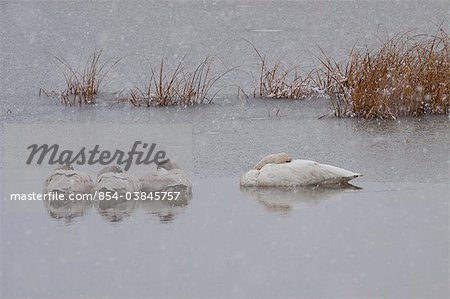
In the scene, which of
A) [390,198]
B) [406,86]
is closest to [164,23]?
[406,86]

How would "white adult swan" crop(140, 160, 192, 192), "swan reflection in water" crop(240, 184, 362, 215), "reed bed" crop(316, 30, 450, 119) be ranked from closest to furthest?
"swan reflection in water" crop(240, 184, 362, 215)
"white adult swan" crop(140, 160, 192, 192)
"reed bed" crop(316, 30, 450, 119)

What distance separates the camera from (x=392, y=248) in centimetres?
593

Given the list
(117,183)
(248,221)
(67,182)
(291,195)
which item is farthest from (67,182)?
(291,195)

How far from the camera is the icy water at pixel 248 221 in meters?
5.40

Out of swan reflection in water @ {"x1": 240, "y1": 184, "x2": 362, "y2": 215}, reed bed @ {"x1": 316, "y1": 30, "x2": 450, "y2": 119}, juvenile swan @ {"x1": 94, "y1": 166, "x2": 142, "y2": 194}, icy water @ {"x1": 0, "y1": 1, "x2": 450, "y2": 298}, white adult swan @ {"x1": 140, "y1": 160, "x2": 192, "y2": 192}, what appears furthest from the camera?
reed bed @ {"x1": 316, "y1": 30, "x2": 450, "y2": 119}

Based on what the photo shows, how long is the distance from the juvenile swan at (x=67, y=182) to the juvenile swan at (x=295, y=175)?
1075 mm

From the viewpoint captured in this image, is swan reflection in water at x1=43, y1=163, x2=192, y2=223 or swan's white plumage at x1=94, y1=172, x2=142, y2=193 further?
swan's white plumage at x1=94, y1=172, x2=142, y2=193

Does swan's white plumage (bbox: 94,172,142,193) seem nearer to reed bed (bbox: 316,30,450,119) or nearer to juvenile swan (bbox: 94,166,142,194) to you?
juvenile swan (bbox: 94,166,142,194)

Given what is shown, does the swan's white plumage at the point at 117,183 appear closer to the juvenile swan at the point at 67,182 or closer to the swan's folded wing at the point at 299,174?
the juvenile swan at the point at 67,182

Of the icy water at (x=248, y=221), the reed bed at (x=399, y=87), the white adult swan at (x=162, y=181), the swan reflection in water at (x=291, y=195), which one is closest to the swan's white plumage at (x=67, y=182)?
the icy water at (x=248, y=221)

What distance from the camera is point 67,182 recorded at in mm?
7125

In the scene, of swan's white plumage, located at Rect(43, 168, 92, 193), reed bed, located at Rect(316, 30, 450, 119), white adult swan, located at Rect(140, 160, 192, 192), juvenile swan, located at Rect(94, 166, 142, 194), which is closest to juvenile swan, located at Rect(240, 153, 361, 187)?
white adult swan, located at Rect(140, 160, 192, 192)

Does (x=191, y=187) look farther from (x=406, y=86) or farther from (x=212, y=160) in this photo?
(x=406, y=86)

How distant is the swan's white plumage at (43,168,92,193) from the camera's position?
7043 mm
